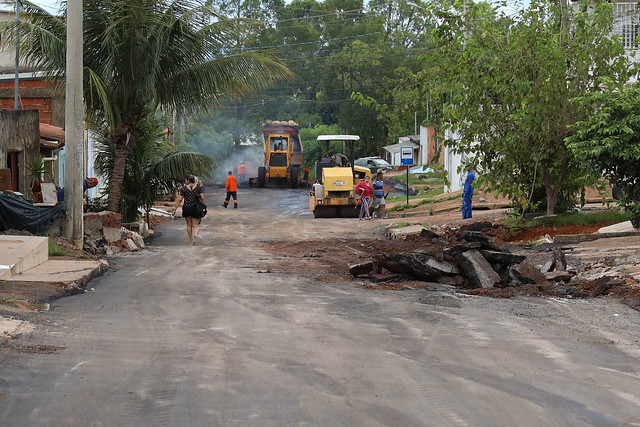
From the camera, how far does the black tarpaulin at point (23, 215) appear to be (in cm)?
1595

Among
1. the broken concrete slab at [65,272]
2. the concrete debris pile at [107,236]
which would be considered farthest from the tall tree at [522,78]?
the broken concrete slab at [65,272]

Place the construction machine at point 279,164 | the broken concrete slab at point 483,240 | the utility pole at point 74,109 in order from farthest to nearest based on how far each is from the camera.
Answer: the construction machine at point 279,164, the utility pole at point 74,109, the broken concrete slab at point 483,240

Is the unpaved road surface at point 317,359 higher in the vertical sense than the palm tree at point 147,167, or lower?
lower

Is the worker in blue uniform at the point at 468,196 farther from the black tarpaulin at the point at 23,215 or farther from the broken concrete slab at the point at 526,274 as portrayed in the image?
the black tarpaulin at the point at 23,215

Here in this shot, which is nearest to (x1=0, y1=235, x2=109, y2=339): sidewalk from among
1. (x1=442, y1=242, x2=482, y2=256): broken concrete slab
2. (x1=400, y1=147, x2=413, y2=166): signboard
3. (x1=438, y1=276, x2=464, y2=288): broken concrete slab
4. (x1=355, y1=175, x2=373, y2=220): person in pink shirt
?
(x1=438, y1=276, x2=464, y2=288): broken concrete slab

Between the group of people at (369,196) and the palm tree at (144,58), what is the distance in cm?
878

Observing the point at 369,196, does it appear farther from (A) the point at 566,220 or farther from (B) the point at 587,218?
(B) the point at 587,218

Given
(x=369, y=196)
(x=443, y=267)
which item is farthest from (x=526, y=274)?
(x=369, y=196)

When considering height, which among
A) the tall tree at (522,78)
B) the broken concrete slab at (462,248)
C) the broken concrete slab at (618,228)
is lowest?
the broken concrete slab at (462,248)

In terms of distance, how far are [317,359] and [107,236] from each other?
12494 millimetres

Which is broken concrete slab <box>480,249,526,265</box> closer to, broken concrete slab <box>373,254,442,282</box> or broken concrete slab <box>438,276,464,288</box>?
broken concrete slab <box>438,276,464,288</box>

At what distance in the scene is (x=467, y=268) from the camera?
13234 millimetres

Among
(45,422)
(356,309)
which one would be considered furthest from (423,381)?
(356,309)

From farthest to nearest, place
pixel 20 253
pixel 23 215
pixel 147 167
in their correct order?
1. pixel 147 167
2. pixel 23 215
3. pixel 20 253
